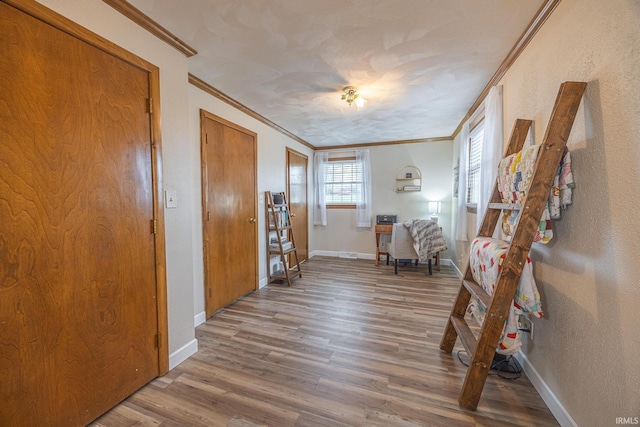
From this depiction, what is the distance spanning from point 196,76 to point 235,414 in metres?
2.58

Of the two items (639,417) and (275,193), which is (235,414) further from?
(275,193)

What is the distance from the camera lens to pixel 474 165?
3.03 meters

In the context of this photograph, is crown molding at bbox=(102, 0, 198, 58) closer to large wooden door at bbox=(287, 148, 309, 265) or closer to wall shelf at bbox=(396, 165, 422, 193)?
large wooden door at bbox=(287, 148, 309, 265)

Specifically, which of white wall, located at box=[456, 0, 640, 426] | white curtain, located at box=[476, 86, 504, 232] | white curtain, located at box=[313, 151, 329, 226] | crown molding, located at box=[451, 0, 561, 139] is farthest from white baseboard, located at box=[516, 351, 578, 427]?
white curtain, located at box=[313, 151, 329, 226]

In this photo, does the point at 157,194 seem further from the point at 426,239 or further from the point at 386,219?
the point at 386,219

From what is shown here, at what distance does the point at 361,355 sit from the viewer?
6.10 ft

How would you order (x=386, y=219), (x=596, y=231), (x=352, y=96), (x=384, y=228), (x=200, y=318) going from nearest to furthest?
(x=596, y=231), (x=200, y=318), (x=352, y=96), (x=384, y=228), (x=386, y=219)

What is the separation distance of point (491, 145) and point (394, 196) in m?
2.65

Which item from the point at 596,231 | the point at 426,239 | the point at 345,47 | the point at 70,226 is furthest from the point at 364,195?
the point at 70,226

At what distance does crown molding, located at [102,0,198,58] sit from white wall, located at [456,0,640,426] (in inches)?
90.0

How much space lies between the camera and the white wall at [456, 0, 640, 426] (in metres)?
0.91

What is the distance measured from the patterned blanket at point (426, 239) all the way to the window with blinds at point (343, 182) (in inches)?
58.7

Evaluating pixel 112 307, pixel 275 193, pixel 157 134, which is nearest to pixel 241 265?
pixel 275 193

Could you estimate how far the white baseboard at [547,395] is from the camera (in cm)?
122
